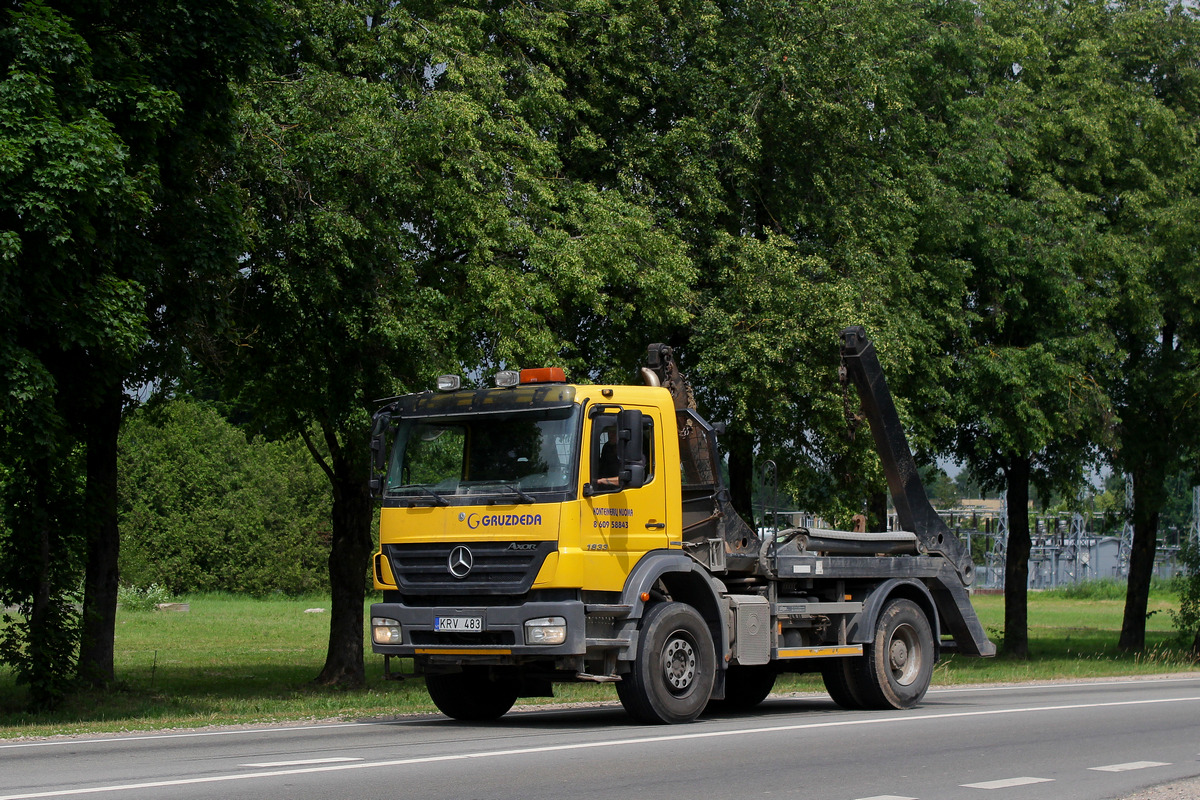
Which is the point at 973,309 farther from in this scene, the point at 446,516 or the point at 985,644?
the point at 446,516

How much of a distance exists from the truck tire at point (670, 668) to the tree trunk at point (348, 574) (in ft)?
33.1

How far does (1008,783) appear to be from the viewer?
28.5ft

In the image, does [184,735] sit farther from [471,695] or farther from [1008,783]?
[1008,783]

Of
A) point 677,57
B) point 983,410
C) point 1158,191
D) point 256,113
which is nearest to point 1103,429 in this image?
point 983,410

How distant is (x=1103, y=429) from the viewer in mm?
26656

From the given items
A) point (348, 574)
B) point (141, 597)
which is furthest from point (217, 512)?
point (348, 574)

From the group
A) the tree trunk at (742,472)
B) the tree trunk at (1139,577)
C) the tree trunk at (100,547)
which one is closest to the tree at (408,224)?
the tree trunk at (100,547)

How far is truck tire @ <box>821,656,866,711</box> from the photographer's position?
1414 cm

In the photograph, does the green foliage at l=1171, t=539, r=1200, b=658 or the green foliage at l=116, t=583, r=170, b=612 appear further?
the green foliage at l=116, t=583, r=170, b=612

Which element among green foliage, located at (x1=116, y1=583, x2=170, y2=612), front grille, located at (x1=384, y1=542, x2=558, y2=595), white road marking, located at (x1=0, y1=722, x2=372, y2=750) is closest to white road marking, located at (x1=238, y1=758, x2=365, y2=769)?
front grille, located at (x1=384, y1=542, x2=558, y2=595)

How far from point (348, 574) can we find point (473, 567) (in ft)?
35.2

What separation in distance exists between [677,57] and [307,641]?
21356mm

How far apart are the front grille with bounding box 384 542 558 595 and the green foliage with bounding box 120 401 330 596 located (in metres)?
44.8

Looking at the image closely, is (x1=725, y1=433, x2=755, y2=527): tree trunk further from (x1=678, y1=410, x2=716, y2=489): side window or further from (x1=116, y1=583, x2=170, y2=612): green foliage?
(x1=116, y1=583, x2=170, y2=612): green foliage
